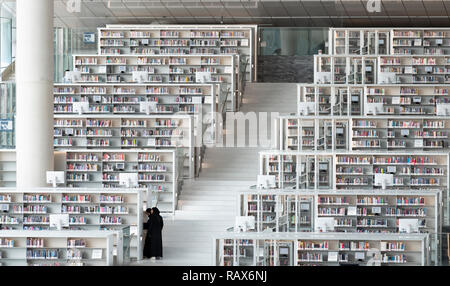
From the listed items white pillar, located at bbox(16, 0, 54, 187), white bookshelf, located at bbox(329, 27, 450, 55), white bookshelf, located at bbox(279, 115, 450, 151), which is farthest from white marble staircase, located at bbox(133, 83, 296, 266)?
white bookshelf, located at bbox(329, 27, 450, 55)

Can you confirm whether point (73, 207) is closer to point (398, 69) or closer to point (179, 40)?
point (179, 40)

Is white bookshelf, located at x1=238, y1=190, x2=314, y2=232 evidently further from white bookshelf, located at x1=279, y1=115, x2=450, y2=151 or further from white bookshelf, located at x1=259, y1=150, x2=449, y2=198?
white bookshelf, located at x1=279, y1=115, x2=450, y2=151

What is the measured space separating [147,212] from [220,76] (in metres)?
7.84

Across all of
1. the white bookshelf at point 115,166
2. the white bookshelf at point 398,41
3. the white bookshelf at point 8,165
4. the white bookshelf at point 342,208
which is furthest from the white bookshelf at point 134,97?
the white bookshelf at point 342,208

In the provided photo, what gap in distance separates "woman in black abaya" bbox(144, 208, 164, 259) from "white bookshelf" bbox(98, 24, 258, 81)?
396 inches

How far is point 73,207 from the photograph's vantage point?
55.8ft

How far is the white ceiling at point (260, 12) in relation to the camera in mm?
26875

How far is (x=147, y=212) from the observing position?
1675cm

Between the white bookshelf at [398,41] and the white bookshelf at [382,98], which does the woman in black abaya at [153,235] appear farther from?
the white bookshelf at [398,41]

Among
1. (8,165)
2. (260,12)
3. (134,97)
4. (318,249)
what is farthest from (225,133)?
(318,249)

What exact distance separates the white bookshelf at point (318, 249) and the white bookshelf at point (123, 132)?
7.02 metres
